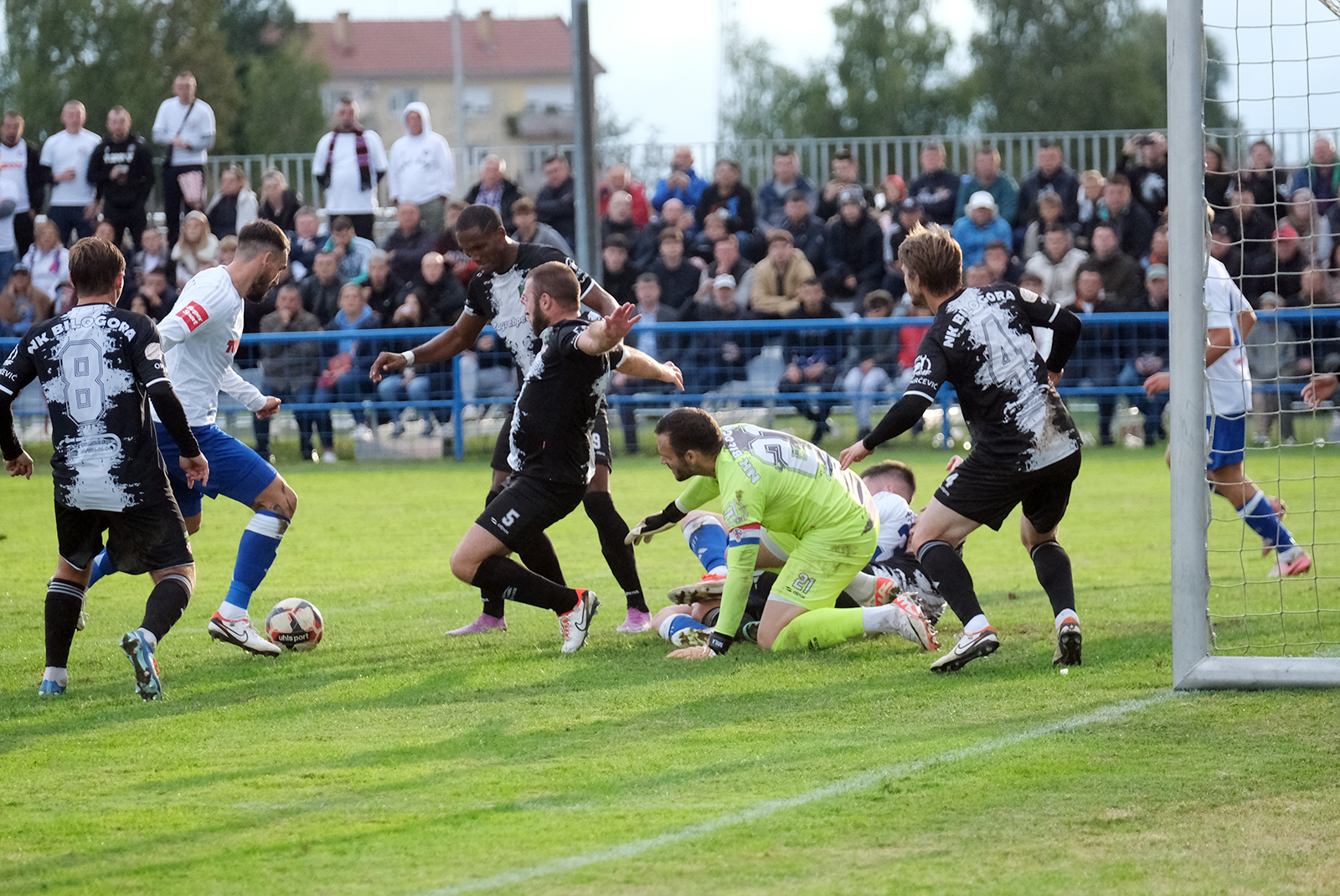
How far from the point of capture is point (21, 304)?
1777 cm

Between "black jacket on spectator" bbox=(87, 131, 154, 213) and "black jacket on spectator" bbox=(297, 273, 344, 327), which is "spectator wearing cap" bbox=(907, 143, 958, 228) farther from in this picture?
"black jacket on spectator" bbox=(87, 131, 154, 213)

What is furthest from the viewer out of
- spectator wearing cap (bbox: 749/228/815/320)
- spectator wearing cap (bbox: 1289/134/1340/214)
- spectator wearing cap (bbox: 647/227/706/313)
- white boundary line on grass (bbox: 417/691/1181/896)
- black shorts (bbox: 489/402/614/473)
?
spectator wearing cap (bbox: 647/227/706/313)

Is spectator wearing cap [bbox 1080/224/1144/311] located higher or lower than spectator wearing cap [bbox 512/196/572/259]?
lower

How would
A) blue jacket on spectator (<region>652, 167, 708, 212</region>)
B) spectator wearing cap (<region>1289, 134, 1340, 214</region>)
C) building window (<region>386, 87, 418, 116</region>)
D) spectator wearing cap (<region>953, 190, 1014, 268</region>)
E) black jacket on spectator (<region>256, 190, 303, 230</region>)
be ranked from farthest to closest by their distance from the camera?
building window (<region>386, 87, 418, 116</region>)
blue jacket on spectator (<region>652, 167, 708, 212</region>)
black jacket on spectator (<region>256, 190, 303, 230</region>)
spectator wearing cap (<region>953, 190, 1014, 268</region>)
spectator wearing cap (<region>1289, 134, 1340, 214</region>)

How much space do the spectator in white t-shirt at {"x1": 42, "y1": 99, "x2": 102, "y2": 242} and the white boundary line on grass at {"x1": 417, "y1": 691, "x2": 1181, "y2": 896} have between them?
634 inches

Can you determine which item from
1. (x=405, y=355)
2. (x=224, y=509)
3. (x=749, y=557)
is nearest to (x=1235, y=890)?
(x=749, y=557)

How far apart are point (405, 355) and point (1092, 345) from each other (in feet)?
29.4

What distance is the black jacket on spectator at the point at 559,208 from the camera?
17828mm

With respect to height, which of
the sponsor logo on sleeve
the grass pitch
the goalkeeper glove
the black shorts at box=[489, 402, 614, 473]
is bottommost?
the grass pitch

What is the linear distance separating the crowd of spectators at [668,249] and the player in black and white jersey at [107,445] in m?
7.85

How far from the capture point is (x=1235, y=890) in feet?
12.4

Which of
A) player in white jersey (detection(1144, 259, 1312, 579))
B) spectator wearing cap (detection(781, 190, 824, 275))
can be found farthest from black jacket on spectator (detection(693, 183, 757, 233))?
player in white jersey (detection(1144, 259, 1312, 579))

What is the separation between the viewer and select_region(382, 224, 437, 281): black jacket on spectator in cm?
1727

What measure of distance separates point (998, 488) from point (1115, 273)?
A: 9.90 metres
